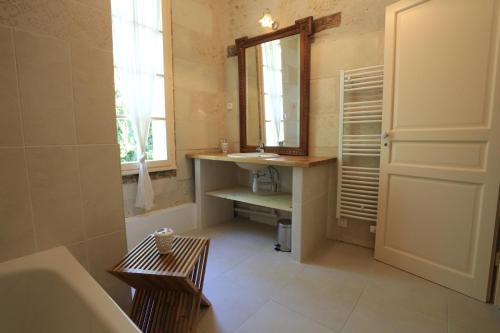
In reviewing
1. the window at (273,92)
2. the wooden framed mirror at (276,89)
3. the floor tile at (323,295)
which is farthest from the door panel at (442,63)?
the floor tile at (323,295)

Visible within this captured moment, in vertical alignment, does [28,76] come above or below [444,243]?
above

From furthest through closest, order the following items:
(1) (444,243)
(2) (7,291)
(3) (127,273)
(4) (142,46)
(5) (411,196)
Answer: (4) (142,46) → (5) (411,196) → (1) (444,243) → (3) (127,273) → (2) (7,291)

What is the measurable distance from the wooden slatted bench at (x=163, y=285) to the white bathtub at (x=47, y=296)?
205 mm

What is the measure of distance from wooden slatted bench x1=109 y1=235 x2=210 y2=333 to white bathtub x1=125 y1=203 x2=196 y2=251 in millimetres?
1011

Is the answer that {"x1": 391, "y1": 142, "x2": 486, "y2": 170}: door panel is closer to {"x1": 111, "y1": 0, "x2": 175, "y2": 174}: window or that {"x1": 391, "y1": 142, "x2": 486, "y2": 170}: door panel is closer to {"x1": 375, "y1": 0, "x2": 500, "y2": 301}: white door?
{"x1": 375, "y1": 0, "x2": 500, "y2": 301}: white door

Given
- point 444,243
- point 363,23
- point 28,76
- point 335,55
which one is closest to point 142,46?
point 28,76

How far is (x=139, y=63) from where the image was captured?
2.30 meters

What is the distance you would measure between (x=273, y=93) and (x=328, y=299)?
1.98m

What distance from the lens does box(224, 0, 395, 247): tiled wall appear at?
2.14m

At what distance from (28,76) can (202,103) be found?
6.41 feet

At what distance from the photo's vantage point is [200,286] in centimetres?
144

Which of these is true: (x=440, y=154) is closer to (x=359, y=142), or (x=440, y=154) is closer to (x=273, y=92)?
(x=359, y=142)

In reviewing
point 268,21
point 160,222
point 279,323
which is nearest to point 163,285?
point 279,323

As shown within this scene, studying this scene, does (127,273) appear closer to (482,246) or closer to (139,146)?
(139,146)
